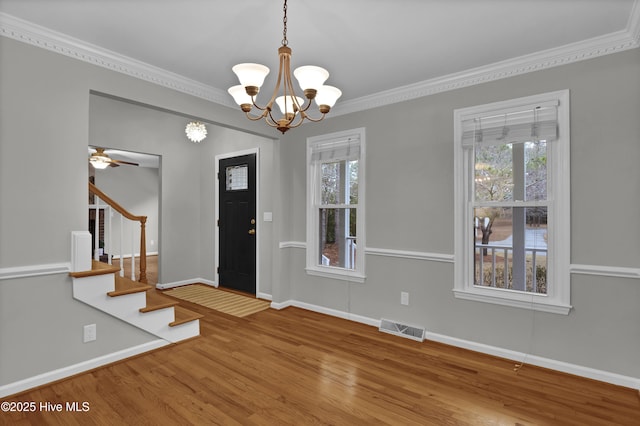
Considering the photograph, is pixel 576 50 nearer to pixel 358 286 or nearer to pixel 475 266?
pixel 475 266

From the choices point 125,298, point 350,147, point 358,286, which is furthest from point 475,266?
point 125,298

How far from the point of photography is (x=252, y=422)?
1987 millimetres

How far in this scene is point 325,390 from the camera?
Answer: 92.5 inches

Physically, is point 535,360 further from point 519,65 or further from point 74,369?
point 74,369

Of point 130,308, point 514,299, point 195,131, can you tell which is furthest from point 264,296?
point 514,299

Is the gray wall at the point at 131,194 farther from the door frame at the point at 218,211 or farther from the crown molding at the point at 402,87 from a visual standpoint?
the crown molding at the point at 402,87

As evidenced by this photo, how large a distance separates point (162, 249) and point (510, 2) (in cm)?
522

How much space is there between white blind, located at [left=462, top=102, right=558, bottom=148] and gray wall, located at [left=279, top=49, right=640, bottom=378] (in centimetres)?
14

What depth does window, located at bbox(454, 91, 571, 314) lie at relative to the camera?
2.64 metres

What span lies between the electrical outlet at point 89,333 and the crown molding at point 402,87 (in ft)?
6.91

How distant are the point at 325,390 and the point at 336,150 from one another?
101 inches

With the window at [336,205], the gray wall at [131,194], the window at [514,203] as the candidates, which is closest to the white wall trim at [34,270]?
the window at [336,205]

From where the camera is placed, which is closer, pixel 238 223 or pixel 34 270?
pixel 34 270

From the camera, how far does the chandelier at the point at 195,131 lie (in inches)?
203
